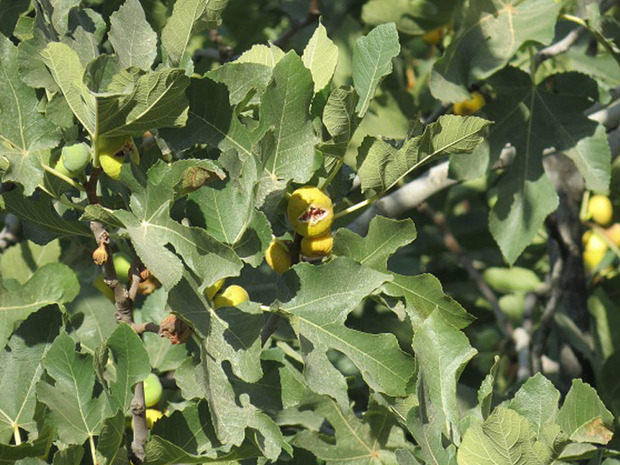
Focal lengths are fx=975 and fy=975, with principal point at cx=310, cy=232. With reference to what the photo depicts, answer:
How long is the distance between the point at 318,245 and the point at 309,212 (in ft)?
0.18

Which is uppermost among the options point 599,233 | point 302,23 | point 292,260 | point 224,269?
point 224,269

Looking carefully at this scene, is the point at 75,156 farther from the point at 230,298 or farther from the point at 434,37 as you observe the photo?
the point at 434,37

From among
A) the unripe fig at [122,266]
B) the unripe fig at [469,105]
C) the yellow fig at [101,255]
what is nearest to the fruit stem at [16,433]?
the yellow fig at [101,255]

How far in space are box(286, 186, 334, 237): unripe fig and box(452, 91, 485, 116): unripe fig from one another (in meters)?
1.12

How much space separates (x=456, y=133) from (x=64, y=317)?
576 mm

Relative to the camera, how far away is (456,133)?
125 cm

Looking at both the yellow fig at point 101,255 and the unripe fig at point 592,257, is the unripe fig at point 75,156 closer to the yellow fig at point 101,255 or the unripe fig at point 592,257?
the yellow fig at point 101,255

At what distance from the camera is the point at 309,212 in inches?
48.4

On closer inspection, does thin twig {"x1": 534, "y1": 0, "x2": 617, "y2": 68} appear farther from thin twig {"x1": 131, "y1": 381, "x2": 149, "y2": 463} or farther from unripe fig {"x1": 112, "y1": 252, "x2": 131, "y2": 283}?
thin twig {"x1": 131, "y1": 381, "x2": 149, "y2": 463}

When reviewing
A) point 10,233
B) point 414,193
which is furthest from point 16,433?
point 414,193

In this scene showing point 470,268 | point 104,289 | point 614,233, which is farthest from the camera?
point 470,268

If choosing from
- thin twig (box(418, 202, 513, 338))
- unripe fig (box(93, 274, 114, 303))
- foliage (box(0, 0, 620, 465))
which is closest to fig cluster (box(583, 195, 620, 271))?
thin twig (box(418, 202, 513, 338))

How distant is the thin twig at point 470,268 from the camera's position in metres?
2.62

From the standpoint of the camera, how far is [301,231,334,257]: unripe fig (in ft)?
4.14
